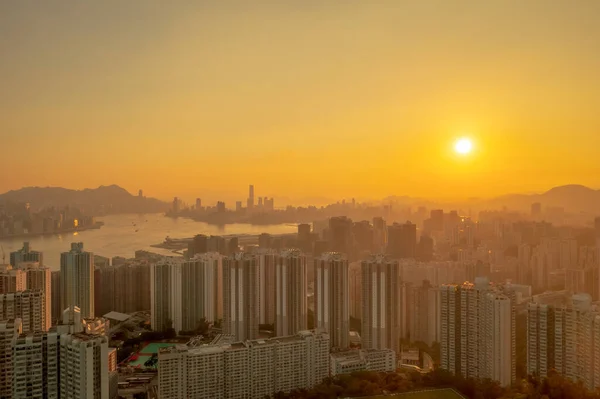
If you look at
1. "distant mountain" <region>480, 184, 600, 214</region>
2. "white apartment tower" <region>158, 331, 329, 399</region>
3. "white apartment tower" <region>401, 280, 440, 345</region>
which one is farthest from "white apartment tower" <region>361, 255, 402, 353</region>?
"distant mountain" <region>480, 184, 600, 214</region>

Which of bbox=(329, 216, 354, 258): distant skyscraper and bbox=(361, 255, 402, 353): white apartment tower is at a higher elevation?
bbox=(329, 216, 354, 258): distant skyscraper

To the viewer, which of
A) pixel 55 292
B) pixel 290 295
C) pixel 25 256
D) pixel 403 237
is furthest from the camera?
pixel 403 237

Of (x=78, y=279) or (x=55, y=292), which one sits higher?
(x=78, y=279)

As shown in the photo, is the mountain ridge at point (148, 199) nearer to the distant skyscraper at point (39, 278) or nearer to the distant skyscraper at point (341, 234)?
the distant skyscraper at point (39, 278)

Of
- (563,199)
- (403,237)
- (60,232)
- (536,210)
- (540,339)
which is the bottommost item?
(540,339)

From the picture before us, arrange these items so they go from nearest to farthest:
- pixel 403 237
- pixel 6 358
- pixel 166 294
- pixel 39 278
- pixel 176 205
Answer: pixel 6 358
pixel 39 278
pixel 166 294
pixel 176 205
pixel 403 237

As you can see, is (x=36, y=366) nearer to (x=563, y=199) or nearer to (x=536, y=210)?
(x=563, y=199)

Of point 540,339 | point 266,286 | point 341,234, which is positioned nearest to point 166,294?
point 266,286

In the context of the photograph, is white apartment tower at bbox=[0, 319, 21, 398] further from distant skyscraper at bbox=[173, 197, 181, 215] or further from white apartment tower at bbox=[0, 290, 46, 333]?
distant skyscraper at bbox=[173, 197, 181, 215]
